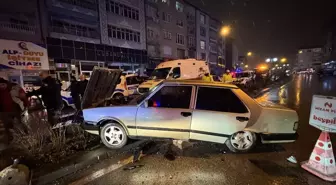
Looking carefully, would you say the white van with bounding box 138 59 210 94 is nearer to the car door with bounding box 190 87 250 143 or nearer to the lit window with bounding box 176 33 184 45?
the car door with bounding box 190 87 250 143

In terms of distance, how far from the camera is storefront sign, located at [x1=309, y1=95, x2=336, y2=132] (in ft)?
10.5

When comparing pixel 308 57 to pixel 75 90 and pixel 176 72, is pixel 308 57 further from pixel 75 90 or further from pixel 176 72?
pixel 75 90

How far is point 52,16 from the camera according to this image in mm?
16844

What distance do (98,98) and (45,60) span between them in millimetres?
12490

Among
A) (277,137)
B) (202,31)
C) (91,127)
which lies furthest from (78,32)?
(202,31)

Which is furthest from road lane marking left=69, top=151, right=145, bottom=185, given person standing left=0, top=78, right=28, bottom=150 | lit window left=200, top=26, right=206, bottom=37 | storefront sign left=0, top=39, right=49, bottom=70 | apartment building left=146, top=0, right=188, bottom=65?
lit window left=200, top=26, right=206, bottom=37

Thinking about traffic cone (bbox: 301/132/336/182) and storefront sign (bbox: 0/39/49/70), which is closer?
traffic cone (bbox: 301/132/336/182)

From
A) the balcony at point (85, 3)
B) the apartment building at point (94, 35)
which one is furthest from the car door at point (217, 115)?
the balcony at point (85, 3)

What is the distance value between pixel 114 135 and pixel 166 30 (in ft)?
94.3

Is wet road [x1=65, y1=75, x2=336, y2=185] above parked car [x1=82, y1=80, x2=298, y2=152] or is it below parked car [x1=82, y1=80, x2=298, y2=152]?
below

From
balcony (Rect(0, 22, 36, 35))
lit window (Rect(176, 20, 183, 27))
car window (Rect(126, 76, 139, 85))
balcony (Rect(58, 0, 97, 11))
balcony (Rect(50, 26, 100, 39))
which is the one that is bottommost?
car window (Rect(126, 76, 139, 85))

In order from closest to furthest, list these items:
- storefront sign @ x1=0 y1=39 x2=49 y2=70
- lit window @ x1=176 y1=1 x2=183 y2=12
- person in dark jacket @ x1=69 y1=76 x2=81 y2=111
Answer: person in dark jacket @ x1=69 y1=76 x2=81 y2=111
storefront sign @ x1=0 y1=39 x2=49 y2=70
lit window @ x1=176 y1=1 x2=183 y2=12

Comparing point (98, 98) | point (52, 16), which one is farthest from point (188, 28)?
point (98, 98)

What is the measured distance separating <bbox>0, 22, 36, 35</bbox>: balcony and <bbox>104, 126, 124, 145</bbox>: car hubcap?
16.2 meters
